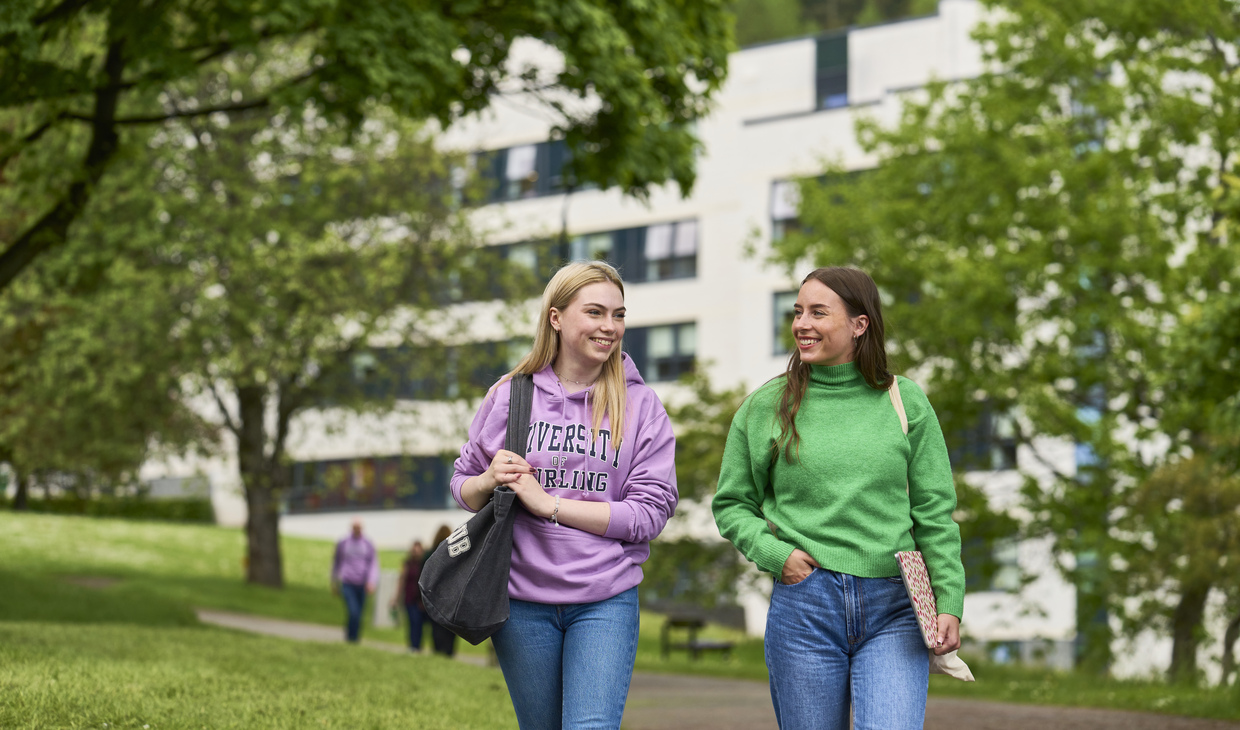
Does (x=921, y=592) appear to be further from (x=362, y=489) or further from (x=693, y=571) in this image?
(x=362, y=489)

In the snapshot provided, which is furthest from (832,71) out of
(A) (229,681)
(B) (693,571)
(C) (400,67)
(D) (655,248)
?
(A) (229,681)

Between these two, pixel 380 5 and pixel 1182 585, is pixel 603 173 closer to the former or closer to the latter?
pixel 380 5

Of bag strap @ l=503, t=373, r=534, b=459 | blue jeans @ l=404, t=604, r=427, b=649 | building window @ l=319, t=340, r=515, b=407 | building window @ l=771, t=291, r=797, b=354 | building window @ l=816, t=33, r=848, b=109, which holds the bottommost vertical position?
blue jeans @ l=404, t=604, r=427, b=649

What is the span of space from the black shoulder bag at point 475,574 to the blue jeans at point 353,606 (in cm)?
1585

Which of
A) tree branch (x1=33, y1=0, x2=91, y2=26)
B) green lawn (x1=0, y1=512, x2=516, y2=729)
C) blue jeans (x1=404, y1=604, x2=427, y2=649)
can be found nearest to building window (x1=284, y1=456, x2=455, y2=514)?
green lawn (x1=0, y1=512, x2=516, y2=729)

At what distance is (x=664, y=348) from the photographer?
47438mm

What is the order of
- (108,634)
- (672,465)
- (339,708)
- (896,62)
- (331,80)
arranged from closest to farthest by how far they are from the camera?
(672,465) → (339,708) → (331,80) → (108,634) → (896,62)

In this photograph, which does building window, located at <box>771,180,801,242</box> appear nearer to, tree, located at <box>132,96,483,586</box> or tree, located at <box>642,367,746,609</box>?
tree, located at <box>132,96,483,586</box>

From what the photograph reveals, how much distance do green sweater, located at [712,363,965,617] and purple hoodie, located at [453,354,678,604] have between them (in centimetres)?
25

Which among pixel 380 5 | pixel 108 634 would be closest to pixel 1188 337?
pixel 380 5

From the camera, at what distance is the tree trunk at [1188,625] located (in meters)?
17.3

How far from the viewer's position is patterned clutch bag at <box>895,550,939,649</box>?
376 cm

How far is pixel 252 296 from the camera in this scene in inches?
973

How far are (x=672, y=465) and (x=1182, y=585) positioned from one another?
50.2ft
